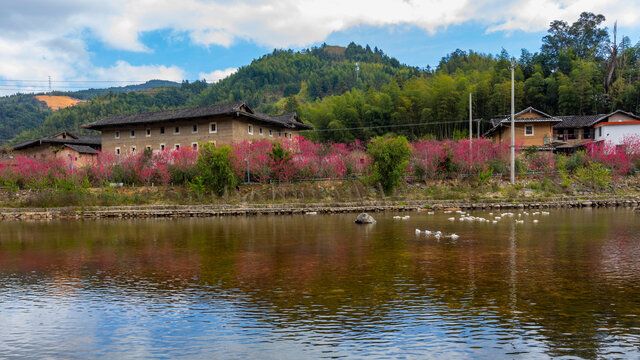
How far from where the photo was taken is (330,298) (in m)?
8.51

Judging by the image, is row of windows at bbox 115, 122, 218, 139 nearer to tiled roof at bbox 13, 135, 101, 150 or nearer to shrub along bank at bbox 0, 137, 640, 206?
shrub along bank at bbox 0, 137, 640, 206

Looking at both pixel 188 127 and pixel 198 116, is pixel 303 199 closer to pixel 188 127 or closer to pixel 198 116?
pixel 198 116

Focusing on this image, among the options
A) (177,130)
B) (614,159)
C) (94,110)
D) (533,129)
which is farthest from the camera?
(94,110)

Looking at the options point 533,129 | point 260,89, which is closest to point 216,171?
point 533,129

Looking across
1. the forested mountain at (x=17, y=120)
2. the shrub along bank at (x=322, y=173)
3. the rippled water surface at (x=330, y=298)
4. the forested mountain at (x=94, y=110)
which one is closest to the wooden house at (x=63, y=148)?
the shrub along bank at (x=322, y=173)

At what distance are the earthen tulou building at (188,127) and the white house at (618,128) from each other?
32.0 meters

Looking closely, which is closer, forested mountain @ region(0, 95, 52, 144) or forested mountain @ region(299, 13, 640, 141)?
forested mountain @ region(299, 13, 640, 141)

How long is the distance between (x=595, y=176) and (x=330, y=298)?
3202 centimetres

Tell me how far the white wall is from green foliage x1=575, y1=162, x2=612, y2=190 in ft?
46.3

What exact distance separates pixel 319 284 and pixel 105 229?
56.0 ft

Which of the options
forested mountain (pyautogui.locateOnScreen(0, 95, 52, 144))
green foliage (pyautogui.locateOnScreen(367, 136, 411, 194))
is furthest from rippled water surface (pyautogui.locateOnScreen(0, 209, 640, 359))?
forested mountain (pyautogui.locateOnScreen(0, 95, 52, 144))

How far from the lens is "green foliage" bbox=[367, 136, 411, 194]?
3167 cm

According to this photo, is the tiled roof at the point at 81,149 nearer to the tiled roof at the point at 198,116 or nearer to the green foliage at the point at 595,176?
→ the tiled roof at the point at 198,116

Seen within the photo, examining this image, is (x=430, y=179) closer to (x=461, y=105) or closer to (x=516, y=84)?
(x=461, y=105)
